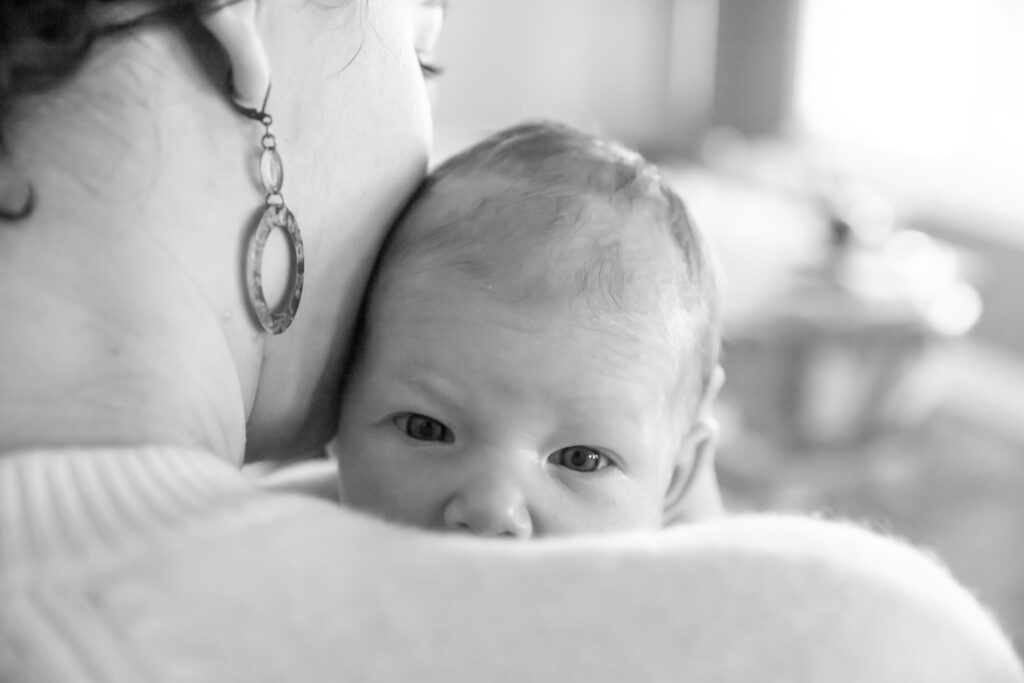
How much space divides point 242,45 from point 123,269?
0.15 meters

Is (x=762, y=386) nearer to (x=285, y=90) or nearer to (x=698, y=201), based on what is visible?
(x=698, y=201)

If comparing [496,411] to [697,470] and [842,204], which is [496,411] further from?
[842,204]

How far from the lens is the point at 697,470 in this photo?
1.12 meters

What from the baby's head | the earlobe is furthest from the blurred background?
the baby's head

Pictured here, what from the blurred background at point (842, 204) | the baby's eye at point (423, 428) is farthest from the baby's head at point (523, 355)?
the blurred background at point (842, 204)

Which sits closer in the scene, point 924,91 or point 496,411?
point 496,411

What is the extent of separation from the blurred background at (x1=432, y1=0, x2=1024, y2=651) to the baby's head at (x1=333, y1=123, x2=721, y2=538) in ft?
3.65

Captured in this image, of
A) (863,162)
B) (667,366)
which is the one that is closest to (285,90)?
(667,366)

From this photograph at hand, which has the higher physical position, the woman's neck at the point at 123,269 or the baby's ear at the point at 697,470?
the woman's neck at the point at 123,269

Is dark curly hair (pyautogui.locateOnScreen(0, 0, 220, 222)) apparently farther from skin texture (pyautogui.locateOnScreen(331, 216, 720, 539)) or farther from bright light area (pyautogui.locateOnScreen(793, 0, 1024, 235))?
bright light area (pyautogui.locateOnScreen(793, 0, 1024, 235))

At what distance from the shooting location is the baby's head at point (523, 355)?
89 centimetres

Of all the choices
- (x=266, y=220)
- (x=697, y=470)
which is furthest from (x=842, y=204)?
(x=266, y=220)

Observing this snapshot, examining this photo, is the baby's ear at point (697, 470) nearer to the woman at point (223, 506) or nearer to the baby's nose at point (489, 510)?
the baby's nose at point (489, 510)

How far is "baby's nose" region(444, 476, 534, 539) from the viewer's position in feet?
2.80
